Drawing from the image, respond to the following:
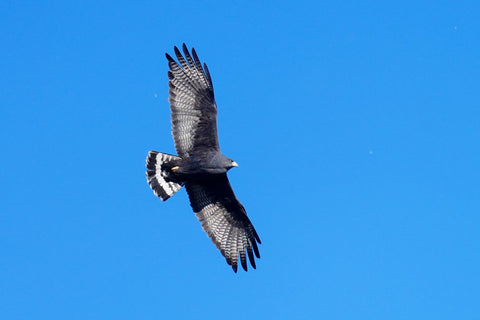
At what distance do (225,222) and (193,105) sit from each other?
278 cm

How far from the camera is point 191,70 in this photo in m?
20.1

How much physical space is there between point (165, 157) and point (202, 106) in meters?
1.33

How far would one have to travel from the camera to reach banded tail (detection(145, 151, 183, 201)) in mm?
20344

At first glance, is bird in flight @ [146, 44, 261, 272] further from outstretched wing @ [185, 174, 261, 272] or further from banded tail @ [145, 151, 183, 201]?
outstretched wing @ [185, 174, 261, 272]

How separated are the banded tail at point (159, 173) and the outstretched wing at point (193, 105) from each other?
0.57 meters

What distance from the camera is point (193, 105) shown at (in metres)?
20.1

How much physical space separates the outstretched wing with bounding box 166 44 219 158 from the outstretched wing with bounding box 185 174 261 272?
1233mm

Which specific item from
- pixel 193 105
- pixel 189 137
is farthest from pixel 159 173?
pixel 193 105

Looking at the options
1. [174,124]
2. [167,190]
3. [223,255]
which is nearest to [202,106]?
Answer: [174,124]

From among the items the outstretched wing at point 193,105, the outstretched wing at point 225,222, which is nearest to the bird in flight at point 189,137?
the outstretched wing at point 193,105

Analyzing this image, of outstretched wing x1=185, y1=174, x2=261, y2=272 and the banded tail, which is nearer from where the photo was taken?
the banded tail

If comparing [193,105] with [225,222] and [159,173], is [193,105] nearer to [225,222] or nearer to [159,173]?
[159,173]

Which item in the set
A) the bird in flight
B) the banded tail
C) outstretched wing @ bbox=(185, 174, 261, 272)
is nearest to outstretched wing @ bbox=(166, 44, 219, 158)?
the bird in flight

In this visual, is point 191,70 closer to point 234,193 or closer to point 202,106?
point 202,106
